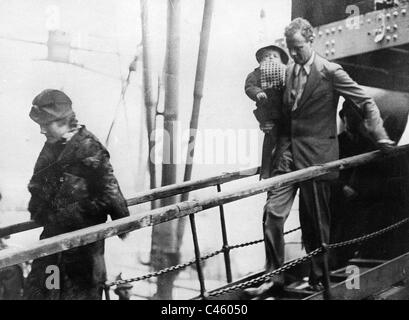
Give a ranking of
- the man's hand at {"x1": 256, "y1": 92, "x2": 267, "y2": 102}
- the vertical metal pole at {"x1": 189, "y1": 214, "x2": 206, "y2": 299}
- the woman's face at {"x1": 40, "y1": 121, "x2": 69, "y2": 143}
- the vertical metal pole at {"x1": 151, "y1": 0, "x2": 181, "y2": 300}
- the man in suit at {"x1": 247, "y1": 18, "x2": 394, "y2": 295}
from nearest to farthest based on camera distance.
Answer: the vertical metal pole at {"x1": 189, "y1": 214, "x2": 206, "y2": 299}
the woman's face at {"x1": 40, "y1": 121, "x2": 69, "y2": 143}
the man in suit at {"x1": 247, "y1": 18, "x2": 394, "y2": 295}
the man's hand at {"x1": 256, "y1": 92, "x2": 267, "y2": 102}
the vertical metal pole at {"x1": 151, "y1": 0, "x2": 181, "y2": 300}

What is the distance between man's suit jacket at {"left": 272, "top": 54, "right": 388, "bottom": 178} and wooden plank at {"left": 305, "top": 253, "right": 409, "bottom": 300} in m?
0.77

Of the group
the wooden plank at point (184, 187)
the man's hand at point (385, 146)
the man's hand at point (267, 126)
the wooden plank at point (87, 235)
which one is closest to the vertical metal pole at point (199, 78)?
the wooden plank at point (184, 187)

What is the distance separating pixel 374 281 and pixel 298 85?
5.09ft

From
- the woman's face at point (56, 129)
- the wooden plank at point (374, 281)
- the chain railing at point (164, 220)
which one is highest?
the woman's face at point (56, 129)

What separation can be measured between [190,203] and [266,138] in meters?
1.28

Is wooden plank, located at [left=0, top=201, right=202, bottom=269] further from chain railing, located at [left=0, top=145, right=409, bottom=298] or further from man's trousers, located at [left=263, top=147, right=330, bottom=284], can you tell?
man's trousers, located at [left=263, top=147, right=330, bottom=284]

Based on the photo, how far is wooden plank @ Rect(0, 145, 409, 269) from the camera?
2408 mm

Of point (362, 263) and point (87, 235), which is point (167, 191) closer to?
point (87, 235)

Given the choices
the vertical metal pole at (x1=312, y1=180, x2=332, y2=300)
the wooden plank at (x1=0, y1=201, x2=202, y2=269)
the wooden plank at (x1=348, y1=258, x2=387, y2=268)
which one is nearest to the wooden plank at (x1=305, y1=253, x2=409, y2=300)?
the vertical metal pole at (x1=312, y1=180, x2=332, y2=300)

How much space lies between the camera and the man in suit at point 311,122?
3.47 meters

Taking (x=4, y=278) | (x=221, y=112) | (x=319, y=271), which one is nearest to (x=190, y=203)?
(x=319, y=271)

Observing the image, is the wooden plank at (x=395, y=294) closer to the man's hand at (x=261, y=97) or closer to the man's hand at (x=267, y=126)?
the man's hand at (x=267, y=126)

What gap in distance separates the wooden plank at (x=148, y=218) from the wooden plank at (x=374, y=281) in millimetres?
797

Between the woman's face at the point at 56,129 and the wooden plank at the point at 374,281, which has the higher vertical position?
the woman's face at the point at 56,129
